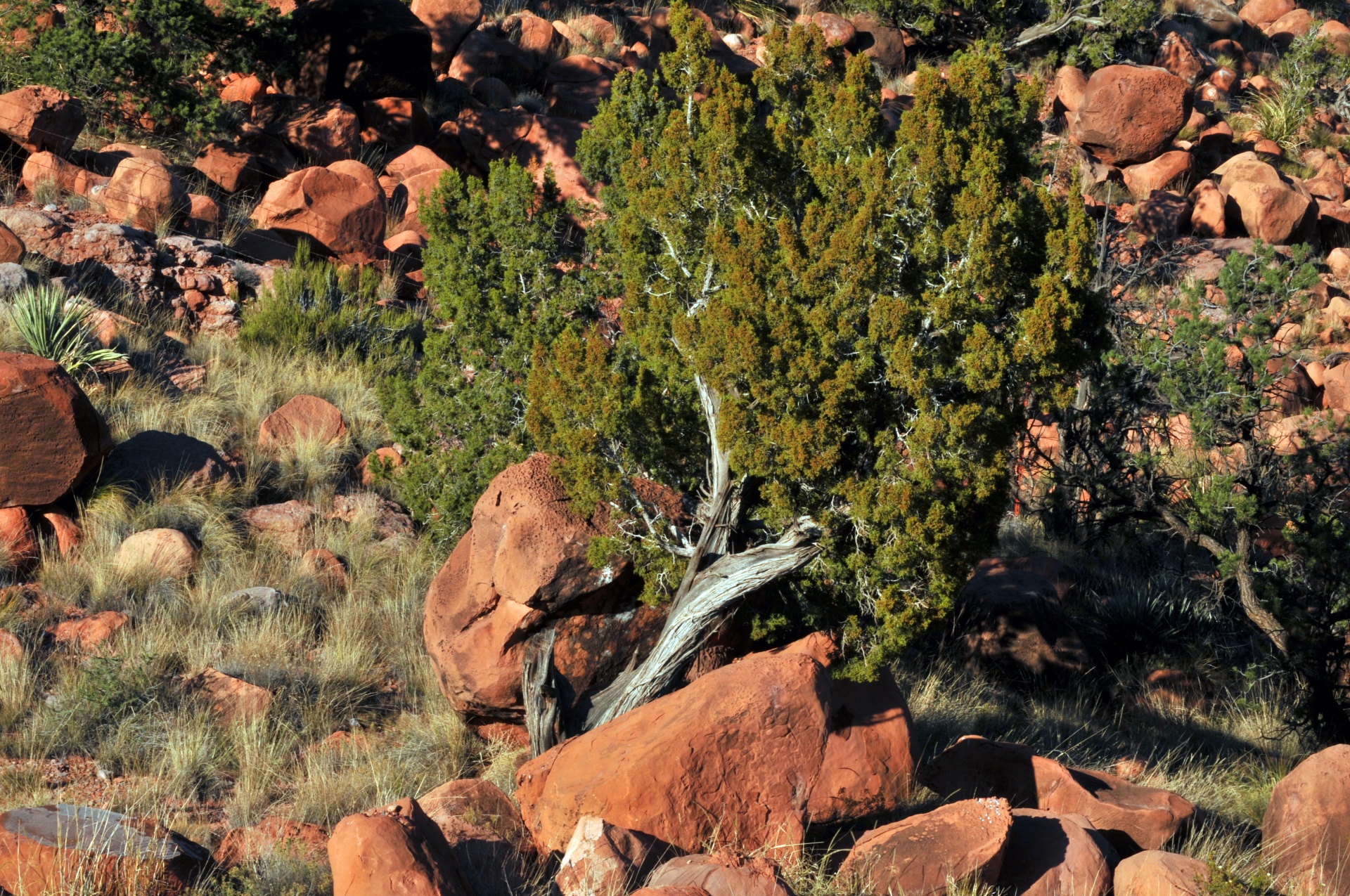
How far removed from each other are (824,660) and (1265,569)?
369 centimetres

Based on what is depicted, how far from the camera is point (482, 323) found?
23.1 ft

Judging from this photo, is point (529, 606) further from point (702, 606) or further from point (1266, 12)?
point (1266, 12)

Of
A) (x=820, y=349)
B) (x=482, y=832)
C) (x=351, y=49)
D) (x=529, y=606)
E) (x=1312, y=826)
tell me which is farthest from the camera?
(x=351, y=49)

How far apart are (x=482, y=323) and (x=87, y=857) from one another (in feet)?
13.3

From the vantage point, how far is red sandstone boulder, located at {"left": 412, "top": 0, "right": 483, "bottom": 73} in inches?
656

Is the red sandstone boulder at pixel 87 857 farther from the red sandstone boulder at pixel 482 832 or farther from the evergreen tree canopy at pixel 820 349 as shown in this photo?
the evergreen tree canopy at pixel 820 349

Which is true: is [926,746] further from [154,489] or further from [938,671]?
[154,489]

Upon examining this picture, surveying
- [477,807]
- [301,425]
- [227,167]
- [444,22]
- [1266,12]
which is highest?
[477,807]

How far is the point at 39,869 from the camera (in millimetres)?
3627

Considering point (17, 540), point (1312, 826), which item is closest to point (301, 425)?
point (17, 540)

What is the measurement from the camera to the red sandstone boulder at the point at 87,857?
3598 mm

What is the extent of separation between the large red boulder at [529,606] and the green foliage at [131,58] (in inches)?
348

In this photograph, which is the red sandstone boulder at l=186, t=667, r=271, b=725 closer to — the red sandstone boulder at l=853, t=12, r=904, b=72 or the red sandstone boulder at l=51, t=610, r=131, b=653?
the red sandstone boulder at l=51, t=610, r=131, b=653

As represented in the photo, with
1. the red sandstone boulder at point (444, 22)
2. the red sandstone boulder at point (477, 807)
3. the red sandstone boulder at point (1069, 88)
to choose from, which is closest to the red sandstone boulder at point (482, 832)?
the red sandstone boulder at point (477, 807)
